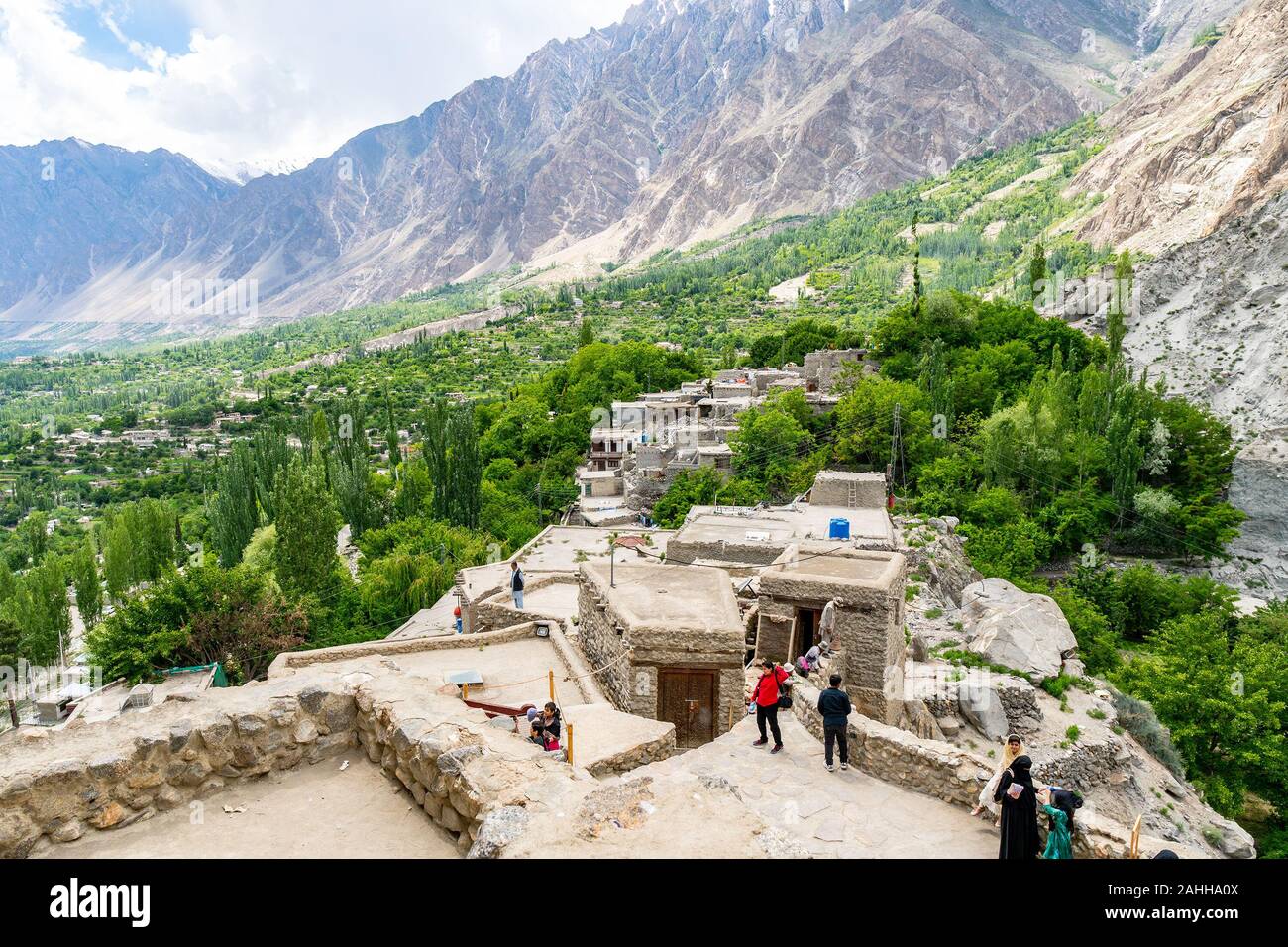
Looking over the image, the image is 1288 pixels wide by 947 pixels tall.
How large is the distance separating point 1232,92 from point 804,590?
15537cm

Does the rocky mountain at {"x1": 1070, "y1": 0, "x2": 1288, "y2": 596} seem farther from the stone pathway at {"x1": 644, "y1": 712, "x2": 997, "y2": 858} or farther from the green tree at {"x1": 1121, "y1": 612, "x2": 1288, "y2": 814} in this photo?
the stone pathway at {"x1": 644, "y1": 712, "x2": 997, "y2": 858}

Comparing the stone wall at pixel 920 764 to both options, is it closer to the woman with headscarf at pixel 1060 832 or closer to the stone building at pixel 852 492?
the woman with headscarf at pixel 1060 832

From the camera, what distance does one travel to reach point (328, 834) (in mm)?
6094

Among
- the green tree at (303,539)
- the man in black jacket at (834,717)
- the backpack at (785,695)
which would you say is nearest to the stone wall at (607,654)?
the backpack at (785,695)

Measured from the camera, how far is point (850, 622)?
1331cm

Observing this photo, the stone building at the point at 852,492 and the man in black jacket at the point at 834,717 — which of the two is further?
the stone building at the point at 852,492

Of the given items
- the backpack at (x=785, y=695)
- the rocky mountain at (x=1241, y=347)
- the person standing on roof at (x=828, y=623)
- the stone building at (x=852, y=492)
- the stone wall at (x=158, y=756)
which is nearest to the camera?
the stone wall at (x=158, y=756)

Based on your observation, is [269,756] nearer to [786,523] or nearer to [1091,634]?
[786,523]

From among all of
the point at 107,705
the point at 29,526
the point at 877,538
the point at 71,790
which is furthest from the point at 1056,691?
the point at 29,526

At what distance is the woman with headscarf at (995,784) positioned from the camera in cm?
699

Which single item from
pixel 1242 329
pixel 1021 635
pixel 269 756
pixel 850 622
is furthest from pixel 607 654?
pixel 1242 329

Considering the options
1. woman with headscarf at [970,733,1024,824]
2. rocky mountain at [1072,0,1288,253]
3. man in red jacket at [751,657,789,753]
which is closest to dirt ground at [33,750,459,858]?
man in red jacket at [751,657,789,753]

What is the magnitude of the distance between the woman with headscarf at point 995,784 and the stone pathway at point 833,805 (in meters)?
0.17

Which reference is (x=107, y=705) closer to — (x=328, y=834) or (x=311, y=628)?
(x=311, y=628)
